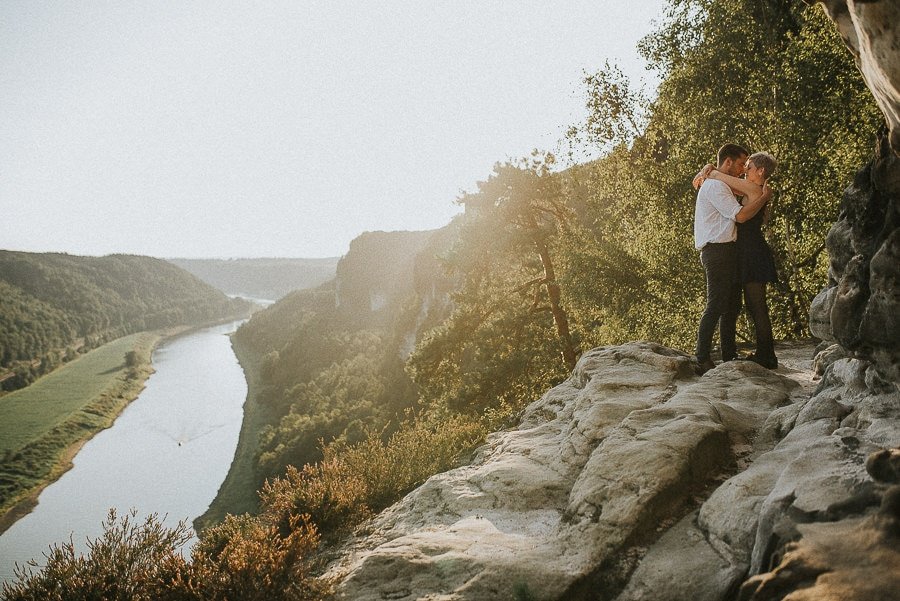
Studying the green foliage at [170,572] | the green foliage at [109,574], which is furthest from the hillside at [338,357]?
the green foliage at [109,574]

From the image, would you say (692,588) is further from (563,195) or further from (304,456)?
(304,456)

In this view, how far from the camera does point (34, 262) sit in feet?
621

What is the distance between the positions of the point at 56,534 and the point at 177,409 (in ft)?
129

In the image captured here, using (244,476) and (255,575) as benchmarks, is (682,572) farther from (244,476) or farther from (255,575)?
(244,476)

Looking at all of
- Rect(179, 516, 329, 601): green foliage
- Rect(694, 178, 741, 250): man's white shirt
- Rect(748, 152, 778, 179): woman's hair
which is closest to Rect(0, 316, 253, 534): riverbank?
Rect(179, 516, 329, 601): green foliage

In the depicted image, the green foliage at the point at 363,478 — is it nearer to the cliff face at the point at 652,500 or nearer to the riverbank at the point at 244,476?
the cliff face at the point at 652,500

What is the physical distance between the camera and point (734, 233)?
19.2 feet

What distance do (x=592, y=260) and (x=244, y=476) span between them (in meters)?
49.3

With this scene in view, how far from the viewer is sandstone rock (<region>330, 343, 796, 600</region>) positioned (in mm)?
3719

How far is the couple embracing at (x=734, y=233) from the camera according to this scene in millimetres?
5727

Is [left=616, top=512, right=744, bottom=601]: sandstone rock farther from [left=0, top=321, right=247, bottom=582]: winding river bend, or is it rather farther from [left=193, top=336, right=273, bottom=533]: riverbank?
[left=0, top=321, right=247, bottom=582]: winding river bend

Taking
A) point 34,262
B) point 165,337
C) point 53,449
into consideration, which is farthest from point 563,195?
point 34,262

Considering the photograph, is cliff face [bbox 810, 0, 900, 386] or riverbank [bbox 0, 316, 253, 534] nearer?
cliff face [bbox 810, 0, 900, 386]

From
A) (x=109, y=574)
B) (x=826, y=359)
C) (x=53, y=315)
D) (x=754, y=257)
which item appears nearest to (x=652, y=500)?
(x=826, y=359)
